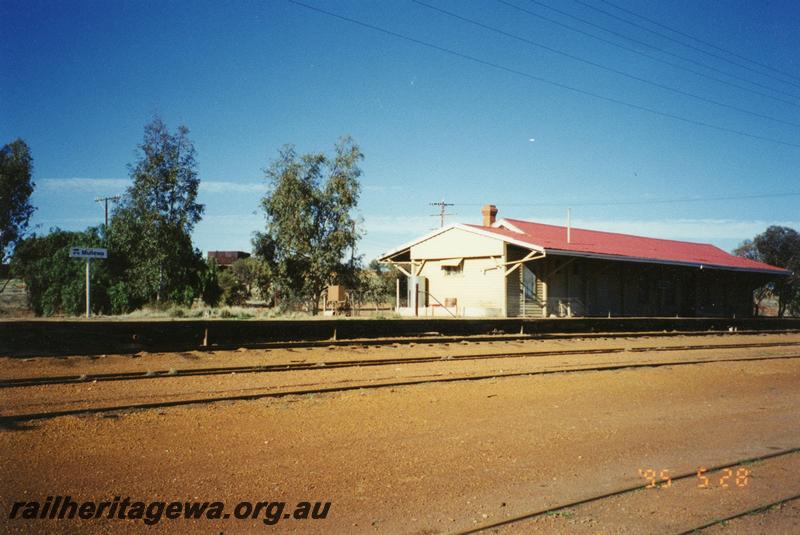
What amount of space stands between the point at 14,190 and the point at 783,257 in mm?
50960

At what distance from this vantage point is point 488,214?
32.7m

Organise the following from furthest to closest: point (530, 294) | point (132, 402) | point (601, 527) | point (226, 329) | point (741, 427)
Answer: point (530, 294) → point (226, 329) → point (132, 402) → point (741, 427) → point (601, 527)

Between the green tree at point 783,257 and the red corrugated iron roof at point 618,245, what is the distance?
669 cm

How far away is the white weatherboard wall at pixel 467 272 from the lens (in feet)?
86.7

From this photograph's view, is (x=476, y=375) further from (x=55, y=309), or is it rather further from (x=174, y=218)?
(x=55, y=309)

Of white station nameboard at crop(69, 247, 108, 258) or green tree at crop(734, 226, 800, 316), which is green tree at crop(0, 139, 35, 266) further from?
green tree at crop(734, 226, 800, 316)

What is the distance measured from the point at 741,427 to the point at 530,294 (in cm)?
1951

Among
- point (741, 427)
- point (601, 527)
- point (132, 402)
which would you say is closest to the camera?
point (601, 527)

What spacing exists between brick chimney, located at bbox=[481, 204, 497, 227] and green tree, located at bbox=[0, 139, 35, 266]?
75.4 ft

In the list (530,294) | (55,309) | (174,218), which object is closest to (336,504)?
(530,294)

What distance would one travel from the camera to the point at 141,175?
30000mm

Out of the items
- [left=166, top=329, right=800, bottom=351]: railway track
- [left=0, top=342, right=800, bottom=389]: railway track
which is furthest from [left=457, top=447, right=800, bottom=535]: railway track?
[left=166, top=329, right=800, bottom=351]: railway track

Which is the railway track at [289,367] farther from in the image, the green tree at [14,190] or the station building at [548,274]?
the green tree at [14,190]
